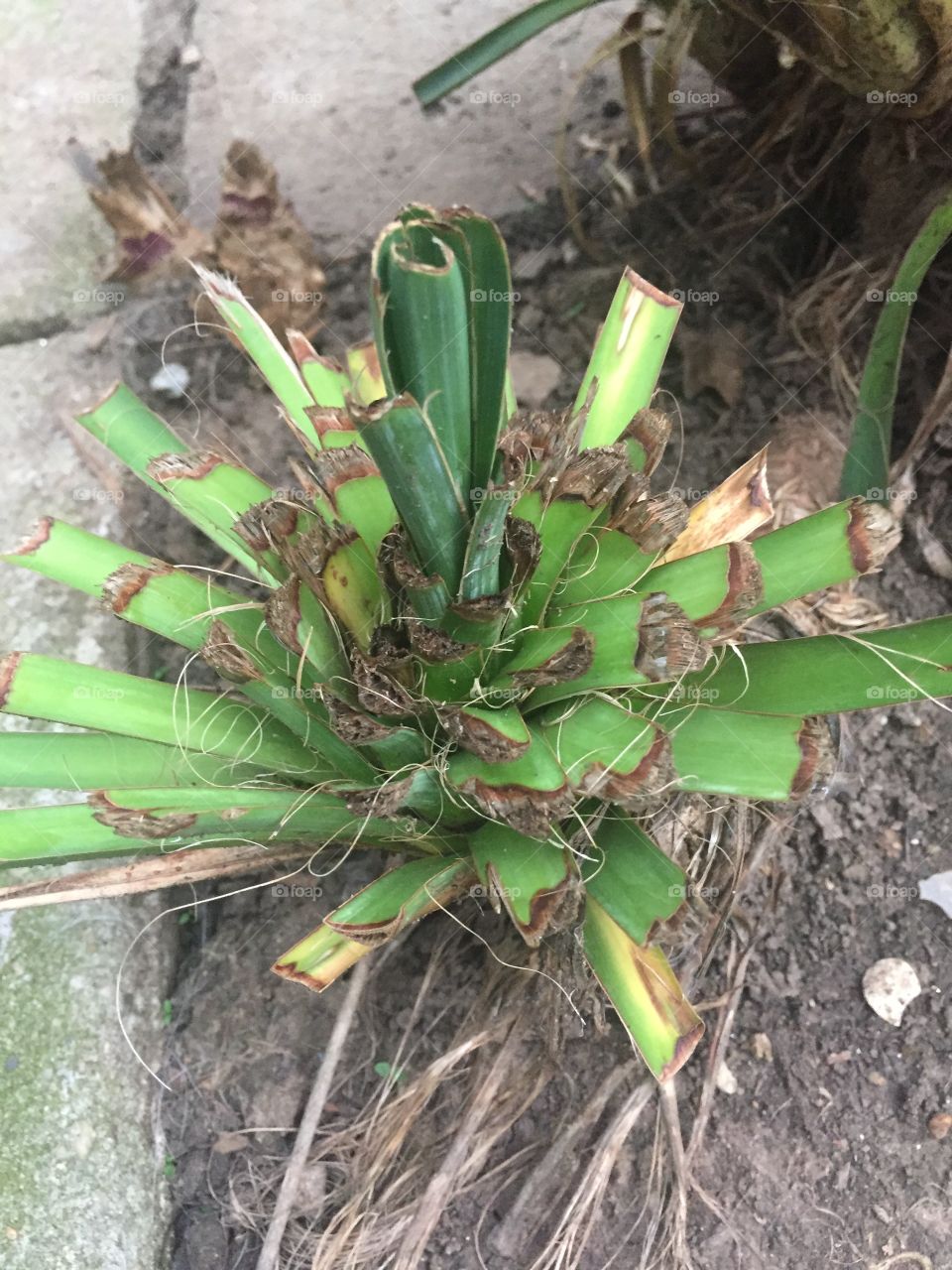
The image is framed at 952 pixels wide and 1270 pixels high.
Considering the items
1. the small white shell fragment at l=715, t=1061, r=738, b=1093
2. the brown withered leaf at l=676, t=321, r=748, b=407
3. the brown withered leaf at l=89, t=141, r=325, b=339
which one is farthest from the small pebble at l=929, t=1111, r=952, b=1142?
the brown withered leaf at l=89, t=141, r=325, b=339

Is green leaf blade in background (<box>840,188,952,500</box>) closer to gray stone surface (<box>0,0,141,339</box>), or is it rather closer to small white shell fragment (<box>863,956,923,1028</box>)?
small white shell fragment (<box>863,956,923,1028</box>)

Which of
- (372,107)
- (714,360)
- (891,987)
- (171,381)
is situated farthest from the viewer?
(372,107)

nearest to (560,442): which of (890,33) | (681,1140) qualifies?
(890,33)

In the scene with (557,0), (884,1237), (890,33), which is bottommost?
(884,1237)

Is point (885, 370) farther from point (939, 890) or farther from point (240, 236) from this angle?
point (240, 236)

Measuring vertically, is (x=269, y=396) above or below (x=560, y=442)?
below

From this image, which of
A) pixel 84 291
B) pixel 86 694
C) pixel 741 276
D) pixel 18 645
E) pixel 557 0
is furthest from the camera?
pixel 84 291

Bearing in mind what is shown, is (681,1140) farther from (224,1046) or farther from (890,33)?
(890,33)

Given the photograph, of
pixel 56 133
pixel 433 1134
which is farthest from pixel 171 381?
pixel 433 1134
